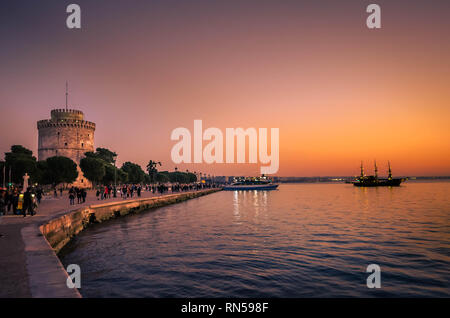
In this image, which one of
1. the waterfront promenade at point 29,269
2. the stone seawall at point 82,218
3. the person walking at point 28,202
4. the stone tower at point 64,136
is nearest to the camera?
the waterfront promenade at point 29,269

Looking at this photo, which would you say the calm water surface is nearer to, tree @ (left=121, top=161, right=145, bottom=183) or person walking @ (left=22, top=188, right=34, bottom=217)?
person walking @ (left=22, top=188, right=34, bottom=217)

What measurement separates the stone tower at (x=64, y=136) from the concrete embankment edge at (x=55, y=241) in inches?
2341

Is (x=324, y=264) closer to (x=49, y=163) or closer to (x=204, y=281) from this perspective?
(x=204, y=281)

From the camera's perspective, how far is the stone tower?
276ft

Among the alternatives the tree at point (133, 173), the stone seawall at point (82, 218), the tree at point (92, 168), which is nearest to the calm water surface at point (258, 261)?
the stone seawall at point (82, 218)

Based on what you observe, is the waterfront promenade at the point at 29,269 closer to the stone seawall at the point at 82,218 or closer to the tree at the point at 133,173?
the stone seawall at the point at 82,218

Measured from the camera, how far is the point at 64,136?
276 ft

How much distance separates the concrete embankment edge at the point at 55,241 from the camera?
582cm

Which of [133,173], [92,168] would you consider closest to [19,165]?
[92,168]

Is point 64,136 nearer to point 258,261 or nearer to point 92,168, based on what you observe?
point 92,168

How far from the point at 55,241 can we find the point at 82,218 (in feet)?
25.1

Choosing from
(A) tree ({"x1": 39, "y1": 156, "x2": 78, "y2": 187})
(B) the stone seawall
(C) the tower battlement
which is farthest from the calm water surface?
(C) the tower battlement
